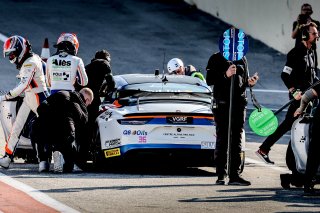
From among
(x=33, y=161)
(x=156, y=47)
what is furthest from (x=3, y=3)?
(x=33, y=161)

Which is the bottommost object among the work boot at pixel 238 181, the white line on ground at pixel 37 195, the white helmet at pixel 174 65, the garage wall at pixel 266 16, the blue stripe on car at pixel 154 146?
the white line on ground at pixel 37 195

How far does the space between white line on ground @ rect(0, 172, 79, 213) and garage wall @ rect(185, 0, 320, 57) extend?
14.2 metres

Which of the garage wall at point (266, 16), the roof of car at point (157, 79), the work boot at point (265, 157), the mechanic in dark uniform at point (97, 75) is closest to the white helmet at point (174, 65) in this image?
the mechanic in dark uniform at point (97, 75)

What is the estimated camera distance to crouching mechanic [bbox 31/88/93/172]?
55.6ft

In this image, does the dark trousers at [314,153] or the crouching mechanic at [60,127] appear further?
the crouching mechanic at [60,127]

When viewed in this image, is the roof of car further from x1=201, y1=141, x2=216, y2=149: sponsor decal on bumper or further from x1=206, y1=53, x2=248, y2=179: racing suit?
x1=206, y1=53, x2=248, y2=179: racing suit

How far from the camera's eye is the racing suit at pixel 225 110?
16.0 metres

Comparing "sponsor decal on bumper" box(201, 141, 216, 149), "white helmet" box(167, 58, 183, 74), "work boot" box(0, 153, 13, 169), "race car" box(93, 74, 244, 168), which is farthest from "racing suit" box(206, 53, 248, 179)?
"white helmet" box(167, 58, 183, 74)

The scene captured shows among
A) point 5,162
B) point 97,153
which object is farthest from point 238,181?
point 5,162

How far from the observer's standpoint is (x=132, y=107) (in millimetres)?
16984

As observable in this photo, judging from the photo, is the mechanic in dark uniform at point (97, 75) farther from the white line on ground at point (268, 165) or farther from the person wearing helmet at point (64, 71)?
the white line on ground at point (268, 165)

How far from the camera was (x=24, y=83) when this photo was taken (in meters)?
17.4

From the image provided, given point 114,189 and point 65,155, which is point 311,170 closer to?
point 114,189

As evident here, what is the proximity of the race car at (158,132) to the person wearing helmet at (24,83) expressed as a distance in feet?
3.26
